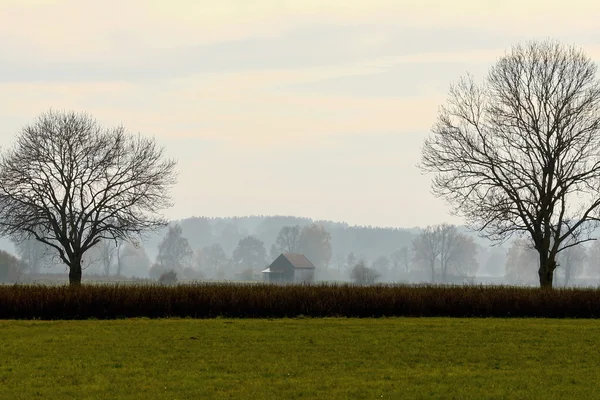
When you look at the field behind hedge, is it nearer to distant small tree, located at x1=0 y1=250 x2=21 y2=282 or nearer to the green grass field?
the green grass field

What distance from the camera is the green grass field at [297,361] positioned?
1742 cm

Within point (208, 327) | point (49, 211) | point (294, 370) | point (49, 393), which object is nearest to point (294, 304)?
point (208, 327)

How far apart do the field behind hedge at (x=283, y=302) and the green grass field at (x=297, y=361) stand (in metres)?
4.66

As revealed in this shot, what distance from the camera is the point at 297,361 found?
21250 millimetres

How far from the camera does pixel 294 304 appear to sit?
37.6 metres

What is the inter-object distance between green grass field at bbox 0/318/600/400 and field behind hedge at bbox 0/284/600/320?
466 cm

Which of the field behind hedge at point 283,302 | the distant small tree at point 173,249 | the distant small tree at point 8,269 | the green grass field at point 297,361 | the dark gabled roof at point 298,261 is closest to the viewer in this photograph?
the green grass field at point 297,361

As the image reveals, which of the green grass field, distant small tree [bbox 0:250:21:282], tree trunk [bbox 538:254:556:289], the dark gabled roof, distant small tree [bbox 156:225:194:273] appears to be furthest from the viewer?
distant small tree [bbox 156:225:194:273]

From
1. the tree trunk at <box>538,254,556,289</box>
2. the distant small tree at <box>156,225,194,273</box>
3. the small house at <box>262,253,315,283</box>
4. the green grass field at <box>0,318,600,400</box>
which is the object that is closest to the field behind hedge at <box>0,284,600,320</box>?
the green grass field at <box>0,318,600,400</box>

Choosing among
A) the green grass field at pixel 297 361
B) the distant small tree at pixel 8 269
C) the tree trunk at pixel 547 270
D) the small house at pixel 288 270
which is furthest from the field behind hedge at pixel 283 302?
the small house at pixel 288 270

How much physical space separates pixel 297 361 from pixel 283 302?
16334mm

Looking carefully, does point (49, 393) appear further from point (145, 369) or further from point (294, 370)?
point (294, 370)

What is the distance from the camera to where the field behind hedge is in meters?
36.3

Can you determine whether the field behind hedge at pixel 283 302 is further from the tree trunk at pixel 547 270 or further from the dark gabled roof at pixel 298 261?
the dark gabled roof at pixel 298 261
